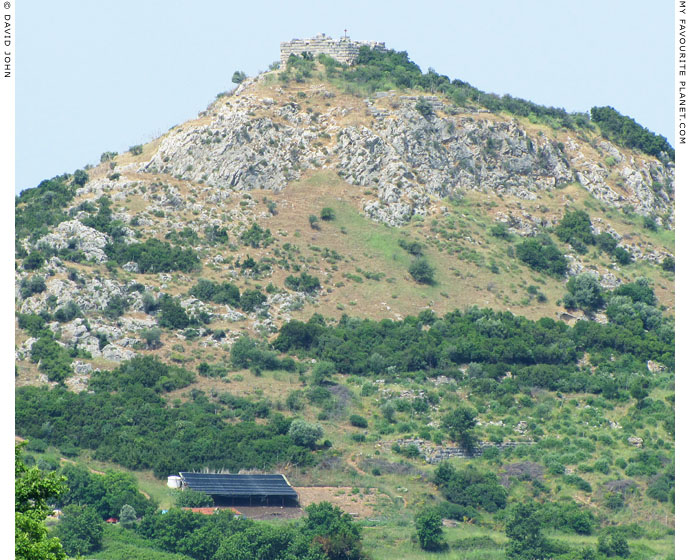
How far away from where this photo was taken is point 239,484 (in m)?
68.6

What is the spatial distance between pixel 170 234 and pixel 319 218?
11.8 metres

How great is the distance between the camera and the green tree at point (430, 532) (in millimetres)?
63375

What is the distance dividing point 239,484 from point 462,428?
14.0 meters

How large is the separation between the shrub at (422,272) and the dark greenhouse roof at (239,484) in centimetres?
2607

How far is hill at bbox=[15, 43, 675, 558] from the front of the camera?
235ft

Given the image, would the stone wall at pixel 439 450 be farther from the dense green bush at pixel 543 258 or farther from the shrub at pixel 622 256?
the shrub at pixel 622 256

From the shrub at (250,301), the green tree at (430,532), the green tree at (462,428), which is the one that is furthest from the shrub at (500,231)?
the green tree at (430,532)

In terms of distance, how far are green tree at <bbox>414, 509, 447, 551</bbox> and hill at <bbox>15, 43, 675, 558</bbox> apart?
831mm

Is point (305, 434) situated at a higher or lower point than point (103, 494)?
higher

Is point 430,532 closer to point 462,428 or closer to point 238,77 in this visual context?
point 462,428

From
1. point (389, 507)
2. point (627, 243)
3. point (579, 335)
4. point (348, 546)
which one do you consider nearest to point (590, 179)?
point (627, 243)

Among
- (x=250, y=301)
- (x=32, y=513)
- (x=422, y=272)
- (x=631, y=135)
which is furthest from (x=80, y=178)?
(x=32, y=513)

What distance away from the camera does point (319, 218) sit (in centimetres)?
9725

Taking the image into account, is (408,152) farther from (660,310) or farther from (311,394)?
(311,394)
